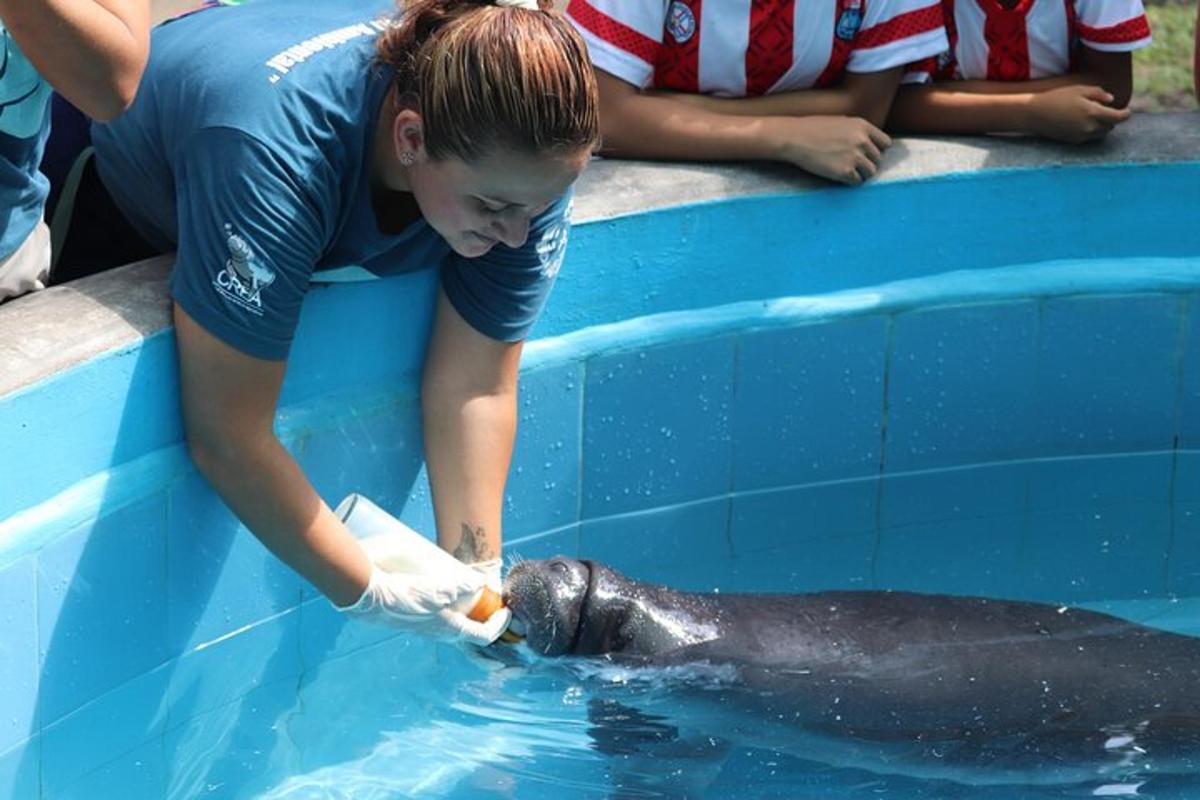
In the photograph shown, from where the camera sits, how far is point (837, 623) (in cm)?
372

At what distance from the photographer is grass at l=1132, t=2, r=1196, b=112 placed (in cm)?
676

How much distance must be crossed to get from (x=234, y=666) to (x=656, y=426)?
1.14 metres

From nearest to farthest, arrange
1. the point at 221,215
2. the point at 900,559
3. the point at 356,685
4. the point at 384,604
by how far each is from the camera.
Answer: the point at 221,215 < the point at 384,604 < the point at 356,685 < the point at 900,559

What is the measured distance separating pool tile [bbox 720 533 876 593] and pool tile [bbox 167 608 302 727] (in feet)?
3.29

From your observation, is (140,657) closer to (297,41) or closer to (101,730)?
(101,730)

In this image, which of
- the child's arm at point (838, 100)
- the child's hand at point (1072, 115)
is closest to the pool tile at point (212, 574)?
the child's arm at point (838, 100)

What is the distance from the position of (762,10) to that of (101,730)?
2288mm

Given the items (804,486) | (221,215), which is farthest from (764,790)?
(221,215)

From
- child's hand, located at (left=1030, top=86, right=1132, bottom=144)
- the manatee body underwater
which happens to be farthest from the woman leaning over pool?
child's hand, located at (left=1030, top=86, right=1132, bottom=144)

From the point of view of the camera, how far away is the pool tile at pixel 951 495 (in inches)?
184

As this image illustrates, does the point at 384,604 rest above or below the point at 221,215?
below

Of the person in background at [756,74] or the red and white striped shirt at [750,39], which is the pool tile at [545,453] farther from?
the red and white striped shirt at [750,39]

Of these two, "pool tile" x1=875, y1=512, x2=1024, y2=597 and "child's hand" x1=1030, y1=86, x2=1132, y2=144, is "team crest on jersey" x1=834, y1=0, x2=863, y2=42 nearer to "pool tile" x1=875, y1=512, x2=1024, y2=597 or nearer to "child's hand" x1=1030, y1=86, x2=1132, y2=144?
"child's hand" x1=1030, y1=86, x2=1132, y2=144

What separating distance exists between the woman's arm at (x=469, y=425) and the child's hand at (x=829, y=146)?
97 cm
